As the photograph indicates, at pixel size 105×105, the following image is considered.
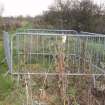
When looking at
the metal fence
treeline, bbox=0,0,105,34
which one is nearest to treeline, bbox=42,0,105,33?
treeline, bbox=0,0,105,34

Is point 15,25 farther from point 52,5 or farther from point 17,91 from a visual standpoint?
point 17,91

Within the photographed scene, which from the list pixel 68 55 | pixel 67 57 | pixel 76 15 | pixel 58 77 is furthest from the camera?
pixel 76 15

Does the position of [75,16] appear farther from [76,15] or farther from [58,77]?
[58,77]

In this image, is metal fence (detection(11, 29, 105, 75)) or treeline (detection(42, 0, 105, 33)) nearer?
metal fence (detection(11, 29, 105, 75))

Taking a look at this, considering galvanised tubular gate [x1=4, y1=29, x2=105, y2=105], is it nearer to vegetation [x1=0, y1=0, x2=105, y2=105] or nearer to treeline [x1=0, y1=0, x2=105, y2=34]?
vegetation [x1=0, y1=0, x2=105, y2=105]

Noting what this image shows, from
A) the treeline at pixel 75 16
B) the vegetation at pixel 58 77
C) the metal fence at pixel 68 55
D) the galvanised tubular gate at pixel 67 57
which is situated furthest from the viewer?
the treeline at pixel 75 16

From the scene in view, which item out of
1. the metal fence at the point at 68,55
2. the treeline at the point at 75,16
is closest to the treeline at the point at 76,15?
the treeline at the point at 75,16

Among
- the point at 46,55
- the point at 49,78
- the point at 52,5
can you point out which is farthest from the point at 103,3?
the point at 49,78

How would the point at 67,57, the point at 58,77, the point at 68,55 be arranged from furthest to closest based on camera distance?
the point at 68,55 < the point at 67,57 < the point at 58,77

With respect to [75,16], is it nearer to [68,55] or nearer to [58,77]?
[68,55]

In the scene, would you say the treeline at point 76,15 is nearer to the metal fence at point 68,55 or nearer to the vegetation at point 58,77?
the vegetation at point 58,77

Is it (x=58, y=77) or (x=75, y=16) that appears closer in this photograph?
(x=58, y=77)

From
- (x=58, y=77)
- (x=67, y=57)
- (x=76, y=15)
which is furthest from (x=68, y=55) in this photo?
(x=76, y=15)

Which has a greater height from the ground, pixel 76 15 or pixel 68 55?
pixel 76 15
